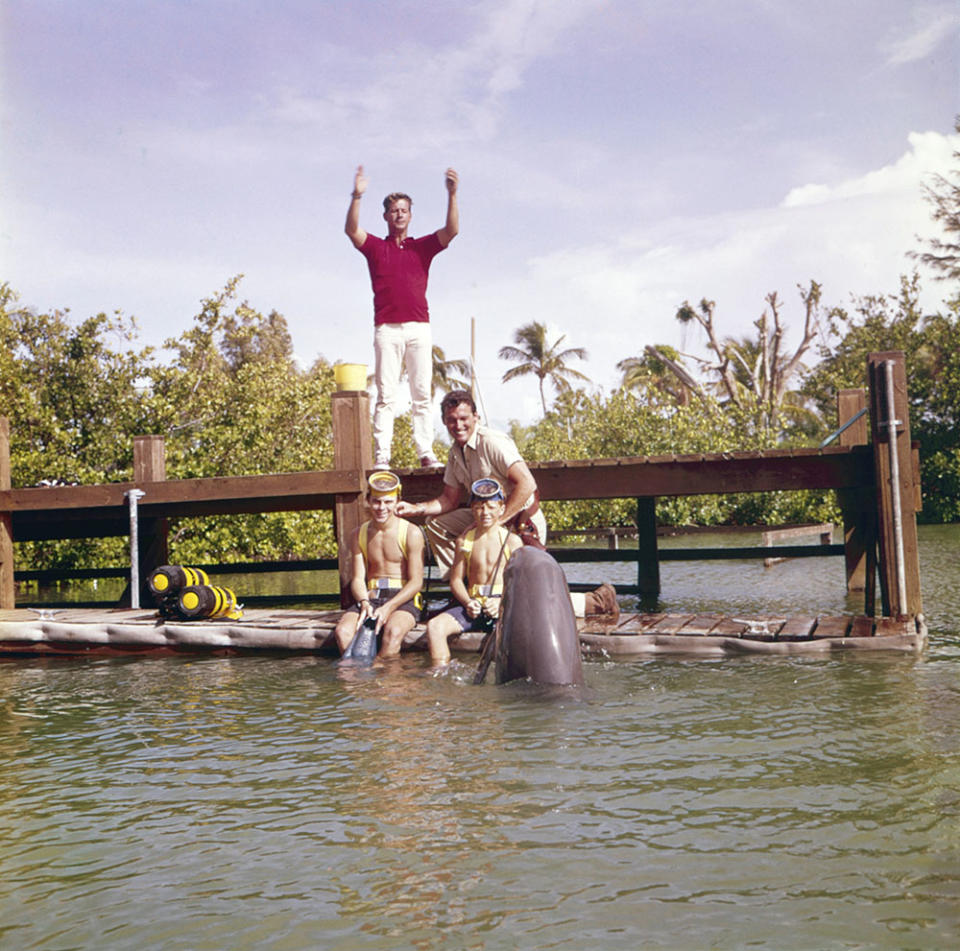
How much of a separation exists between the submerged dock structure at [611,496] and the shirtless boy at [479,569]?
280 millimetres

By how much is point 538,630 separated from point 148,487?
5270 mm

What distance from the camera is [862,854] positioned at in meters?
3.84

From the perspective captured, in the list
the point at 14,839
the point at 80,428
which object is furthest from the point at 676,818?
the point at 80,428

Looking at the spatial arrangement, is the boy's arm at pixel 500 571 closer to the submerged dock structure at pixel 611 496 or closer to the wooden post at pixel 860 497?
the submerged dock structure at pixel 611 496

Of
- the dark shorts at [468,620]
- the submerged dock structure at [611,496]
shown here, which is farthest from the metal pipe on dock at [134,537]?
the dark shorts at [468,620]

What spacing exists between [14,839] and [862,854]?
3.29 metres

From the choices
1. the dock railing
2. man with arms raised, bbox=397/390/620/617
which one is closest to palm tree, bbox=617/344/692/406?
the dock railing

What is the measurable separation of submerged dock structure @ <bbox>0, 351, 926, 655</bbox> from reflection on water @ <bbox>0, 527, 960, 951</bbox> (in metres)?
0.57

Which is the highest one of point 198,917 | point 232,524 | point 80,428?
point 80,428

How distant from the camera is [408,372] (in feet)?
30.9

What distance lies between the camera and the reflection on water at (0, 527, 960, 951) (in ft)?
11.2

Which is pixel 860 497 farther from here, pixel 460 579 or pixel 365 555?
pixel 365 555

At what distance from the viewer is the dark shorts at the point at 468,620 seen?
7.86 m

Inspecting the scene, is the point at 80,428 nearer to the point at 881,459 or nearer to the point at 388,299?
the point at 388,299
